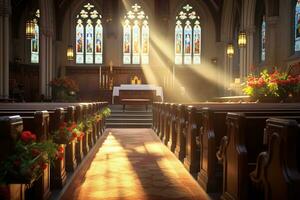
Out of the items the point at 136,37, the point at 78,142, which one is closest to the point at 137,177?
the point at 78,142

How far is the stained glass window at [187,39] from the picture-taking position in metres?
19.7

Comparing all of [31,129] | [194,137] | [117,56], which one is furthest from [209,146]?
[117,56]

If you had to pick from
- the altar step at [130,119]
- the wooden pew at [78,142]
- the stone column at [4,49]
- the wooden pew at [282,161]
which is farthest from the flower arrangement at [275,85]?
the stone column at [4,49]

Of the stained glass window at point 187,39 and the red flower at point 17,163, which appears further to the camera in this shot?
the stained glass window at point 187,39

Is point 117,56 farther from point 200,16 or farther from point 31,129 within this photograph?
point 31,129

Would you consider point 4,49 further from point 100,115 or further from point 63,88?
point 100,115

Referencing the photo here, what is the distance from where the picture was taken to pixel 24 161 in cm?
213

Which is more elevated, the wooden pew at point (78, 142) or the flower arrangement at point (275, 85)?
the flower arrangement at point (275, 85)

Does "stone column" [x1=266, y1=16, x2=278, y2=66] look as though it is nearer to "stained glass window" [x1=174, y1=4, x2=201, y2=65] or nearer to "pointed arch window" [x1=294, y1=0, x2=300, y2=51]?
"pointed arch window" [x1=294, y1=0, x2=300, y2=51]

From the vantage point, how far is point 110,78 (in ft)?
59.8

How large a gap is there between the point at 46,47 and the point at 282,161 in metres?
16.2

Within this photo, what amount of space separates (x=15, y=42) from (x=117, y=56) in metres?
5.07

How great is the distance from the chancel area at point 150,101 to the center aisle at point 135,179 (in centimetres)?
2

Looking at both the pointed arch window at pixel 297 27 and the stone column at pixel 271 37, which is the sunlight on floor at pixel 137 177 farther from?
the stone column at pixel 271 37
